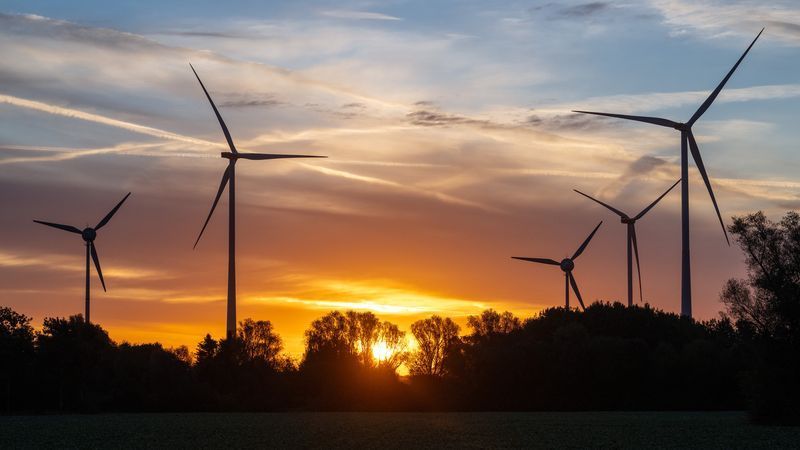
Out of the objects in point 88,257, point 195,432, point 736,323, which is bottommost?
point 195,432

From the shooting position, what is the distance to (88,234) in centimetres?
16225

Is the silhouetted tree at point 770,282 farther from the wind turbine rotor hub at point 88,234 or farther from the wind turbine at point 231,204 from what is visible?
the wind turbine rotor hub at point 88,234

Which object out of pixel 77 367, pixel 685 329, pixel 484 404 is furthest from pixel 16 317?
pixel 685 329

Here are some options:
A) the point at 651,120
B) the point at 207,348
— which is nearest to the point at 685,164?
the point at 651,120

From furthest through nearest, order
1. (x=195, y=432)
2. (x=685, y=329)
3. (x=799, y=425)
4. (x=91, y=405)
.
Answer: (x=685, y=329) → (x=91, y=405) → (x=799, y=425) → (x=195, y=432)

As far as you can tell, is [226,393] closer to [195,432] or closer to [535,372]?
[535,372]

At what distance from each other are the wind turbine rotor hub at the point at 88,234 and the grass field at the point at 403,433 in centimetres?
6620

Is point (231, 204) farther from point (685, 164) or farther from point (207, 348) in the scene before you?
point (685, 164)

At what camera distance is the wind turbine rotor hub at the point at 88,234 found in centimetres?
16188

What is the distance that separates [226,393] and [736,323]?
7044cm

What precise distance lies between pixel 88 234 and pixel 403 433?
97.0 meters

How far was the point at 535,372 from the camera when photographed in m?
135

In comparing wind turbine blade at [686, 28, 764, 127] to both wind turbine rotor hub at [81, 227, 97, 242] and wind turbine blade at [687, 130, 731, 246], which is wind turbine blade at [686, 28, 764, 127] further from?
Result: wind turbine rotor hub at [81, 227, 97, 242]

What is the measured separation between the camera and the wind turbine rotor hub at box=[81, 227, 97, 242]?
531 ft
